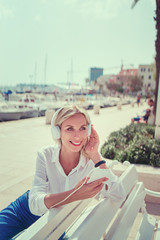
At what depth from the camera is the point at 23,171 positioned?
19.1 ft

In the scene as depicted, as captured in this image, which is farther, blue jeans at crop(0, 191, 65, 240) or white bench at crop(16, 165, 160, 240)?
blue jeans at crop(0, 191, 65, 240)

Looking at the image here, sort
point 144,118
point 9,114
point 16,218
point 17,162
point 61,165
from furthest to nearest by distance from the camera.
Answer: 1. point 9,114
2. point 144,118
3. point 17,162
4. point 61,165
5. point 16,218

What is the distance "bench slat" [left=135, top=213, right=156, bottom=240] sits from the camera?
2.24 meters

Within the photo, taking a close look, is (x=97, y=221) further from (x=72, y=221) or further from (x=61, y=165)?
(x=61, y=165)

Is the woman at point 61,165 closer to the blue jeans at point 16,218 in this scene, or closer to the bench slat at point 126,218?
the blue jeans at point 16,218

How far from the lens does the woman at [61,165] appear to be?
1.87 metres

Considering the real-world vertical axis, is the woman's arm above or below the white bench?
above

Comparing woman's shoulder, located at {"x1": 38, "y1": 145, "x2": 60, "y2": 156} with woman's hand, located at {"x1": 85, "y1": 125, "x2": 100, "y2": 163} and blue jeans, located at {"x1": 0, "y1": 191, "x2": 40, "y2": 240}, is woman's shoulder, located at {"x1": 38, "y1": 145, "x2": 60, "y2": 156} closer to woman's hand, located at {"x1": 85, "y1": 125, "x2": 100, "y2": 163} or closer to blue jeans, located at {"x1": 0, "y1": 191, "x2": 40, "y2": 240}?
woman's hand, located at {"x1": 85, "y1": 125, "x2": 100, "y2": 163}

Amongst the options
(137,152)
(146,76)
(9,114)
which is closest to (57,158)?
(137,152)

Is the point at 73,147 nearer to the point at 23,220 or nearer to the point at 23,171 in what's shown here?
the point at 23,220

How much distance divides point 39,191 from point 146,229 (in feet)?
3.89

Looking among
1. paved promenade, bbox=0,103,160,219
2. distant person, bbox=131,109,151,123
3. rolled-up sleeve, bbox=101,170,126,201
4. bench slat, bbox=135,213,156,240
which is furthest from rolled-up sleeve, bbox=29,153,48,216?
distant person, bbox=131,109,151,123

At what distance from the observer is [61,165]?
2059mm

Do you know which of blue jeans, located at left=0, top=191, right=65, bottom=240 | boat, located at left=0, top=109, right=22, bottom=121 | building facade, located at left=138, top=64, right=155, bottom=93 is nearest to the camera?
blue jeans, located at left=0, top=191, right=65, bottom=240
